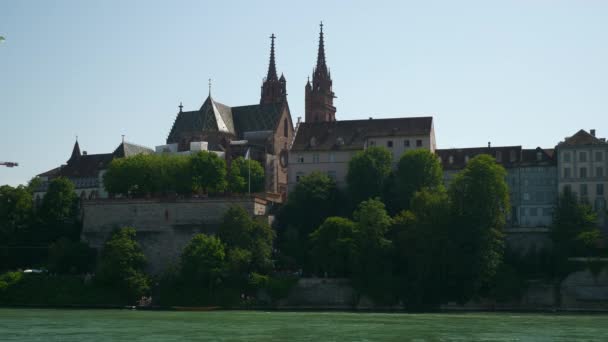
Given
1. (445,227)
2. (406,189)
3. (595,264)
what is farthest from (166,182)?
(595,264)

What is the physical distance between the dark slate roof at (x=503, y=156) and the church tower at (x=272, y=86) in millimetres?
34957

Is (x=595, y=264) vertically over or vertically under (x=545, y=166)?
under

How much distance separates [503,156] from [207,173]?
91.2ft

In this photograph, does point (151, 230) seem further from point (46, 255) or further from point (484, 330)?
point (484, 330)

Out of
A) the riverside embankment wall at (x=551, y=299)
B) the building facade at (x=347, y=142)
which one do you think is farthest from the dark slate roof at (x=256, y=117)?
the riverside embankment wall at (x=551, y=299)

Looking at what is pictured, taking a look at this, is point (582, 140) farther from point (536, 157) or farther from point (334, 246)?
point (334, 246)

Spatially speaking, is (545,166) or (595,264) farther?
(545,166)

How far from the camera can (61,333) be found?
5372 cm

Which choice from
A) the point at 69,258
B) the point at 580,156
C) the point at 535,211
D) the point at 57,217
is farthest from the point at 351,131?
the point at 69,258

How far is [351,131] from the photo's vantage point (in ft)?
332

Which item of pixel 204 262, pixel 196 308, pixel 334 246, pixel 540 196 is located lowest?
pixel 196 308

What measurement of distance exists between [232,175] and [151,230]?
10839mm

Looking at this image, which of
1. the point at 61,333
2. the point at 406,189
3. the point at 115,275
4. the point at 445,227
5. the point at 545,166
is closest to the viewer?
the point at 61,333

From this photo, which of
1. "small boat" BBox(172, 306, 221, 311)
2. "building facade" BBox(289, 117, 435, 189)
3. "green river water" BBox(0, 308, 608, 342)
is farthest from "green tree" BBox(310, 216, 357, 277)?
"building facade" BBox(289, 117, 435, 189)
